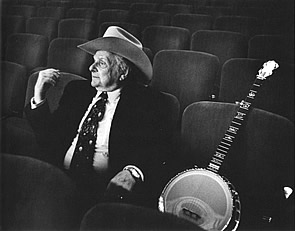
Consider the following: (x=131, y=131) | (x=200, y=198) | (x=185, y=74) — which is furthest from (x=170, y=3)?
(x=200, y=198)

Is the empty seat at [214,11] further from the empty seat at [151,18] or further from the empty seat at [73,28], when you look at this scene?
the empty seat at [73,28]

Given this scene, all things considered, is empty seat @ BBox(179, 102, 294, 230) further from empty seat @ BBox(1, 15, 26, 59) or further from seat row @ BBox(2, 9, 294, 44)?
empty seat @ BBox(1, 15, 26, 59)

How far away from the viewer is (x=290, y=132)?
2.52 feet

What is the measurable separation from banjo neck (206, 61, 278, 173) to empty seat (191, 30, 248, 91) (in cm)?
→ 5

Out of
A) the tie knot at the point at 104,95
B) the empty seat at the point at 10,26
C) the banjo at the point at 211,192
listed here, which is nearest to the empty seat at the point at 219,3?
the banjo at the point at 211,192

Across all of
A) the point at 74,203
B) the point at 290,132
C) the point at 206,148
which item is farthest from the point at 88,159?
the point at 290,132

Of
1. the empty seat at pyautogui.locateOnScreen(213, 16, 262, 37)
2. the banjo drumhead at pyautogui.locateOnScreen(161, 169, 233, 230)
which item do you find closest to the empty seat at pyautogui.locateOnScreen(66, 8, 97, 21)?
the empty seat at pyautogui.locateOnScreen(213, 16, 262, 37)

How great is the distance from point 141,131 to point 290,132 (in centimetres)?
23

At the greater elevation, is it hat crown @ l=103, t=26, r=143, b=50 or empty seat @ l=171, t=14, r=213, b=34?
empty seat @ l=171, t=14, r=213, b=34

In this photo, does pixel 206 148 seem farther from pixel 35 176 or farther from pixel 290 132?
pixel 35 176

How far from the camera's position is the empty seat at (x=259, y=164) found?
30.4 inches

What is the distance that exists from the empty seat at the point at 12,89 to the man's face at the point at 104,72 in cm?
13

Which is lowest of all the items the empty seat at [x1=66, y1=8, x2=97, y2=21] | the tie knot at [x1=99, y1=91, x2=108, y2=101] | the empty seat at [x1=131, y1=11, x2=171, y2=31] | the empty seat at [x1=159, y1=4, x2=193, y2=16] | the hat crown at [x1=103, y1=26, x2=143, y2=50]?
the tie knot at [x1=99, y1=91, x2=108, y2=101]

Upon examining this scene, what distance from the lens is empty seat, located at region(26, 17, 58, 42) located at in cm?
89
